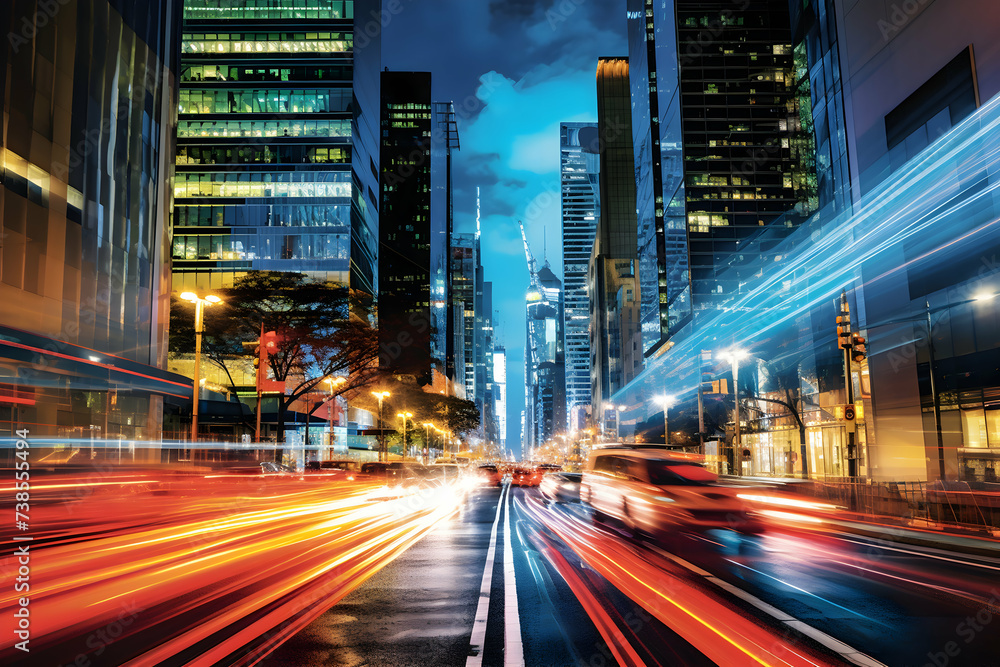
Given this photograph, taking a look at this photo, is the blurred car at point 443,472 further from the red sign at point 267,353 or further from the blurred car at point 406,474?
the red sign at point 267,353

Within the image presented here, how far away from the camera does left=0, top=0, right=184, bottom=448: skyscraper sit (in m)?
28.8

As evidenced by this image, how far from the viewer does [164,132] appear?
43.0 m

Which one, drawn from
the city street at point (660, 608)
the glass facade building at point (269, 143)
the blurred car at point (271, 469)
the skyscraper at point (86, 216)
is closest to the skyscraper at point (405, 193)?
the glass facade building at point (269, 143)

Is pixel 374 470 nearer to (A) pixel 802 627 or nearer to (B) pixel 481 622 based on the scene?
(B) pixel 481 622

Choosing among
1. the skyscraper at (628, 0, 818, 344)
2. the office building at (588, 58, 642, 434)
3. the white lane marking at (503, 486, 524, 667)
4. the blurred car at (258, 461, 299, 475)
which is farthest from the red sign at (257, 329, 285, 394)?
the office building at (588, 58, 642, 434)

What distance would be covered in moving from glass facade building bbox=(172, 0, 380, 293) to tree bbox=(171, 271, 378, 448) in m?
31.8

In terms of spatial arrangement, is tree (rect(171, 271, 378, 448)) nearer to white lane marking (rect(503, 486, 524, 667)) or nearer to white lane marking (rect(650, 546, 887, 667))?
white lane marking (rect(503, 486, 524, 667))

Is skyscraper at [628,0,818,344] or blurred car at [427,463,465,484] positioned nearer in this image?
blurred car at [427,463,465,484]

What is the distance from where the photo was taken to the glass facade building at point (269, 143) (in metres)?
78.6

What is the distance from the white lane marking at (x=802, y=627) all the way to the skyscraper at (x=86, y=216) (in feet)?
64.8

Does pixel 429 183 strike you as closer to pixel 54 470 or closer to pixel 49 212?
pixel 49 212

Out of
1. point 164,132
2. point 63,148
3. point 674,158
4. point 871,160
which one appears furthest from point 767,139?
point 63,148

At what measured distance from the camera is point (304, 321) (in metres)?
42.9

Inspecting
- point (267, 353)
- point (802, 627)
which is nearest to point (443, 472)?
point (267, 353)
